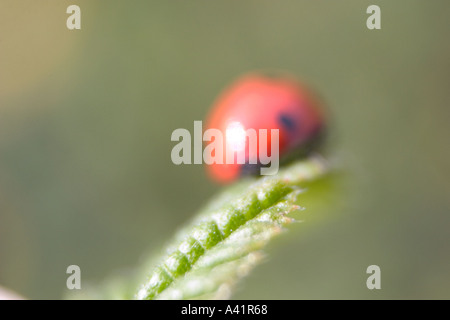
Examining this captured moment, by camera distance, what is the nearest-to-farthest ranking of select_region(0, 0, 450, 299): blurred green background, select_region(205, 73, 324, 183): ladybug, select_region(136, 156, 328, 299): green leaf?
select_region(136, 156, 328, 299): green leaf, select_region(205, 73, 324, 183): ladybug, select_region(0, 0, 450, 299): blurred green background

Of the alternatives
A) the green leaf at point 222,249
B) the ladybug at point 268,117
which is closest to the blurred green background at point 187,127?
the ladybug at point 268,117

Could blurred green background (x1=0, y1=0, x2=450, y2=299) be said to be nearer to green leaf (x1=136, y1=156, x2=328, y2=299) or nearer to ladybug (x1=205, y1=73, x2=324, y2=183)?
ladybug (x1=205, y1=73, x2=324, y2=183)

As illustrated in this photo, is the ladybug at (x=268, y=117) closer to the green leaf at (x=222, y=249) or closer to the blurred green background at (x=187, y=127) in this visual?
the blurred green background at (x=187, y=127)

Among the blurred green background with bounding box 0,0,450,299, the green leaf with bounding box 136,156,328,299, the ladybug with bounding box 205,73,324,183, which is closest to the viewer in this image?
the green leaf with bounding box 136,156,328,299

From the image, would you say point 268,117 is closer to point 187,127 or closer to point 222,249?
point 187,127

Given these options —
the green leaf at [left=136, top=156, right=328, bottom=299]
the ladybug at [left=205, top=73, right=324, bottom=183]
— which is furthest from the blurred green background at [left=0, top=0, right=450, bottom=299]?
the green leaf at [left=136, top=156, right=328, bottom=299]

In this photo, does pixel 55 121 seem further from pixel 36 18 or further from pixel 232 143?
pixel 232 143
